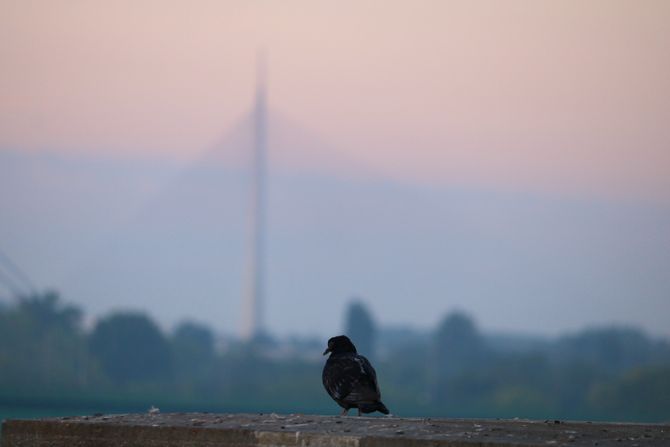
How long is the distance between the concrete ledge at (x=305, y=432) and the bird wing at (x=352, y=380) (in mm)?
1528

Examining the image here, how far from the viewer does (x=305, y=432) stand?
13.9 m

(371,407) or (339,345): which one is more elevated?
(339,345)

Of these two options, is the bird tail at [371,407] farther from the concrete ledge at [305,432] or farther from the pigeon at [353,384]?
the concrete ledge at [305,432]

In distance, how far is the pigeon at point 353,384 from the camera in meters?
17.6

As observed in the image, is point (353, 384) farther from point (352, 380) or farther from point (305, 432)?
point (305, 432)

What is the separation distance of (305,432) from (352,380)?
3.96 meters

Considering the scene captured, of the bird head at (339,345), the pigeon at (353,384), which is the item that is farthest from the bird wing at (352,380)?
the bird head at (339,345)

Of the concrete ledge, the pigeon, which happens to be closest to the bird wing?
the pigeon

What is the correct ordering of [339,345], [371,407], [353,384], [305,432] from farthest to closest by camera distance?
[339,345]
[353,384]
[371,407]
[305,432]

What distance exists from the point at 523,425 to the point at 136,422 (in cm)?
409

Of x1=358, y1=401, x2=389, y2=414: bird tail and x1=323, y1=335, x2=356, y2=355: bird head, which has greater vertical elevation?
x1=323, y1=335, x2=356, y2=355: bird head

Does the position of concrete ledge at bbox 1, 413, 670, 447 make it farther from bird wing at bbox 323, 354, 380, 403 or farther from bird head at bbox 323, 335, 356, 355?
bird head at bbox 323, 335, 356, 355

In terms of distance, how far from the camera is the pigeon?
17625 mm

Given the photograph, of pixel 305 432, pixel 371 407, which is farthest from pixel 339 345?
pixel 305 432
